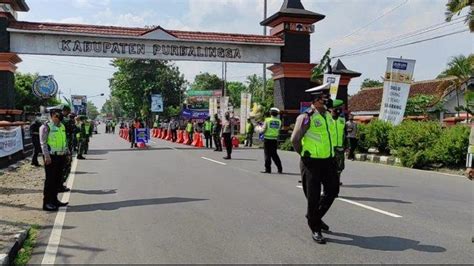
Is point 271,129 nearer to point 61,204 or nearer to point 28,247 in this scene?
point 61,204

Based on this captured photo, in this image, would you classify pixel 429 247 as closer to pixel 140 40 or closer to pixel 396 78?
pixel 396 78

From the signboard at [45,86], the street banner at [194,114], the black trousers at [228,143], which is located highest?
the signboard at [45,86]

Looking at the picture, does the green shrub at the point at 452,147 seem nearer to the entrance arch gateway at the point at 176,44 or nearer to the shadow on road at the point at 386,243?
the shadow on road at the point at 386,243

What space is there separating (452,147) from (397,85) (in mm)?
6193

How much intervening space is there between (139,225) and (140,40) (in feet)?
67.8

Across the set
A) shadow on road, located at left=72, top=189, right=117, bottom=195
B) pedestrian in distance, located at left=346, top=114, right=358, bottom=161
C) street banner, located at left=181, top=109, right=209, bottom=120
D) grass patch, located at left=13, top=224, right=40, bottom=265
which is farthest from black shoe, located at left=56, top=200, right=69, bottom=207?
street banner, located at left=181, top=109, right=209, bottom=120

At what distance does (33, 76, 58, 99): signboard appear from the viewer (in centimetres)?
2105

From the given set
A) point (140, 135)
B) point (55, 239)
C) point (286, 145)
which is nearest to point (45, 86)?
point (140, 135)

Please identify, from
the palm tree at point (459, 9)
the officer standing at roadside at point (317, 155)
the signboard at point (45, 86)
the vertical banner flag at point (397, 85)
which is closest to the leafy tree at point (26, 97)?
the signboard at point (45, 86)

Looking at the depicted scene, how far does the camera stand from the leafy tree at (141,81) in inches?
2953

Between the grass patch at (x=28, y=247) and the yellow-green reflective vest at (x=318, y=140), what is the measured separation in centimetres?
350

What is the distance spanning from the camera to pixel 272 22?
2922 centimetres

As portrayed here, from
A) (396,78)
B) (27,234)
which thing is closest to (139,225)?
(27,234)

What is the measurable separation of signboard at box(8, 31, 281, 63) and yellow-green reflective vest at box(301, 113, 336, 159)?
2150 cm
